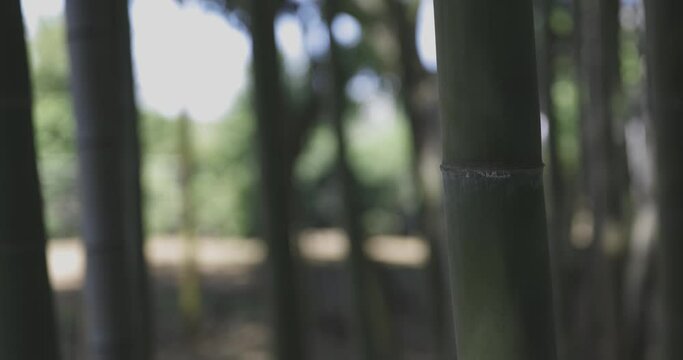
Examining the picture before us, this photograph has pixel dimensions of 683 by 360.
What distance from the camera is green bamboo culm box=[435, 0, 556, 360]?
77cm

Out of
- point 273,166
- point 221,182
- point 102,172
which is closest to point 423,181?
point 273,166

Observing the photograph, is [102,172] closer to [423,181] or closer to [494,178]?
[494,178]

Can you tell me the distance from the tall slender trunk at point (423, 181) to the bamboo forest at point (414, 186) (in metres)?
0.01

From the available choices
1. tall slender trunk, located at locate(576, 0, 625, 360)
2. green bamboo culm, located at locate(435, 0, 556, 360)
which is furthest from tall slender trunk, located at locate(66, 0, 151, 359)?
tall slender trunk, located at locate(576, 0, 625, 360)

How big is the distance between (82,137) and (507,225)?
101 cm

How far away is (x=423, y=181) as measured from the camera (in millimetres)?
3285

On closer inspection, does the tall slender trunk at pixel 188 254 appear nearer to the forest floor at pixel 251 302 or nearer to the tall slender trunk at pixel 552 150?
the forest floor at pixel 251 302

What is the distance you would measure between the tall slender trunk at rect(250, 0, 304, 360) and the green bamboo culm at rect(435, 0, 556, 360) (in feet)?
3.20

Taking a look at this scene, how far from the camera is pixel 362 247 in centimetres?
273

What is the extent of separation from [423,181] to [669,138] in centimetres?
194

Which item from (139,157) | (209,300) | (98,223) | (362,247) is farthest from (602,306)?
(209,300)

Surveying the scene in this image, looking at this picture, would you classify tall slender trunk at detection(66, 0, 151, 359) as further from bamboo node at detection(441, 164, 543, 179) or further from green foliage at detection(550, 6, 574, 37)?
green foliage at detection(550, 6, 574, 37)

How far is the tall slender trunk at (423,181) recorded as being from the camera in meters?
2.90

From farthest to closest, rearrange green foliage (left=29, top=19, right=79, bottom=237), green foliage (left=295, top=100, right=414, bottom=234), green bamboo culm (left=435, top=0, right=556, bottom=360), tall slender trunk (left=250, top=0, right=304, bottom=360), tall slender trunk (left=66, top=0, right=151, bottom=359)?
green foliage (left=295, top=100, right=414, bottom=234) < green foliage (left=29, top=19, right=79, bottom=237) < tall slender trunk (left=250, top=0, right=304, bottom=360) < tall slender trunk (left=66, top=0, right=151, bottom=359) < green bamboo culm (left=435, top=0, right=556, bottom=360)
